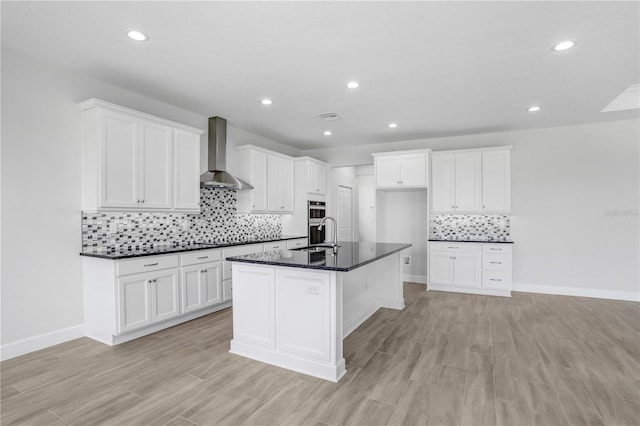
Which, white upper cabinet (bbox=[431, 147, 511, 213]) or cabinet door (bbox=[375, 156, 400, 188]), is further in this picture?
cabinet door (bbox=[375, 156, 400, 188])

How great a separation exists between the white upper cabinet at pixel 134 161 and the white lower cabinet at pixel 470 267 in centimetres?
402

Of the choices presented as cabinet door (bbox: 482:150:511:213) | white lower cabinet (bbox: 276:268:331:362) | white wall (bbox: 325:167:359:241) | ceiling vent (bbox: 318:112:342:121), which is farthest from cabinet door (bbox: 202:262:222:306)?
cabinet door (bbox: 482:150:511:213)

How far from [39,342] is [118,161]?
1.86 meters

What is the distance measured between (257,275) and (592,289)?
5.39 meters

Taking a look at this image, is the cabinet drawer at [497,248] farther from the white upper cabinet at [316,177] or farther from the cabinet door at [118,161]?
the cabinet door at [118,161]

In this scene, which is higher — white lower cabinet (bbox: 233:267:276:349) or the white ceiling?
the white ceiling

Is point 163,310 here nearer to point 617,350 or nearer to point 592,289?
point 617,350

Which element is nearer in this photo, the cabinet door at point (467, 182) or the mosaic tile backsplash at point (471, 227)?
the cabinet door at point (467, 182)

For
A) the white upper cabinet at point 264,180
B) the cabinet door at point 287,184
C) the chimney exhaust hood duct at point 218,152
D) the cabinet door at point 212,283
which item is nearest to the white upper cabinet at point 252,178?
the white upper cabinet at point 264,180

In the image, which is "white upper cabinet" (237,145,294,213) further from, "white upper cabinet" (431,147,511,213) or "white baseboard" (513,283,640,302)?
"white baseboard" (513,283,640,302)

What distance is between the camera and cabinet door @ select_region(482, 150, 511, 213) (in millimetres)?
5379

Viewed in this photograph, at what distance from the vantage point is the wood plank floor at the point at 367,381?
210 centimetres

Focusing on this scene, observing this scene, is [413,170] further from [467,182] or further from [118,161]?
[118,161]

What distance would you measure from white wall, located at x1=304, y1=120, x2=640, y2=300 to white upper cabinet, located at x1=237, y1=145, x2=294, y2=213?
3.59 metres
